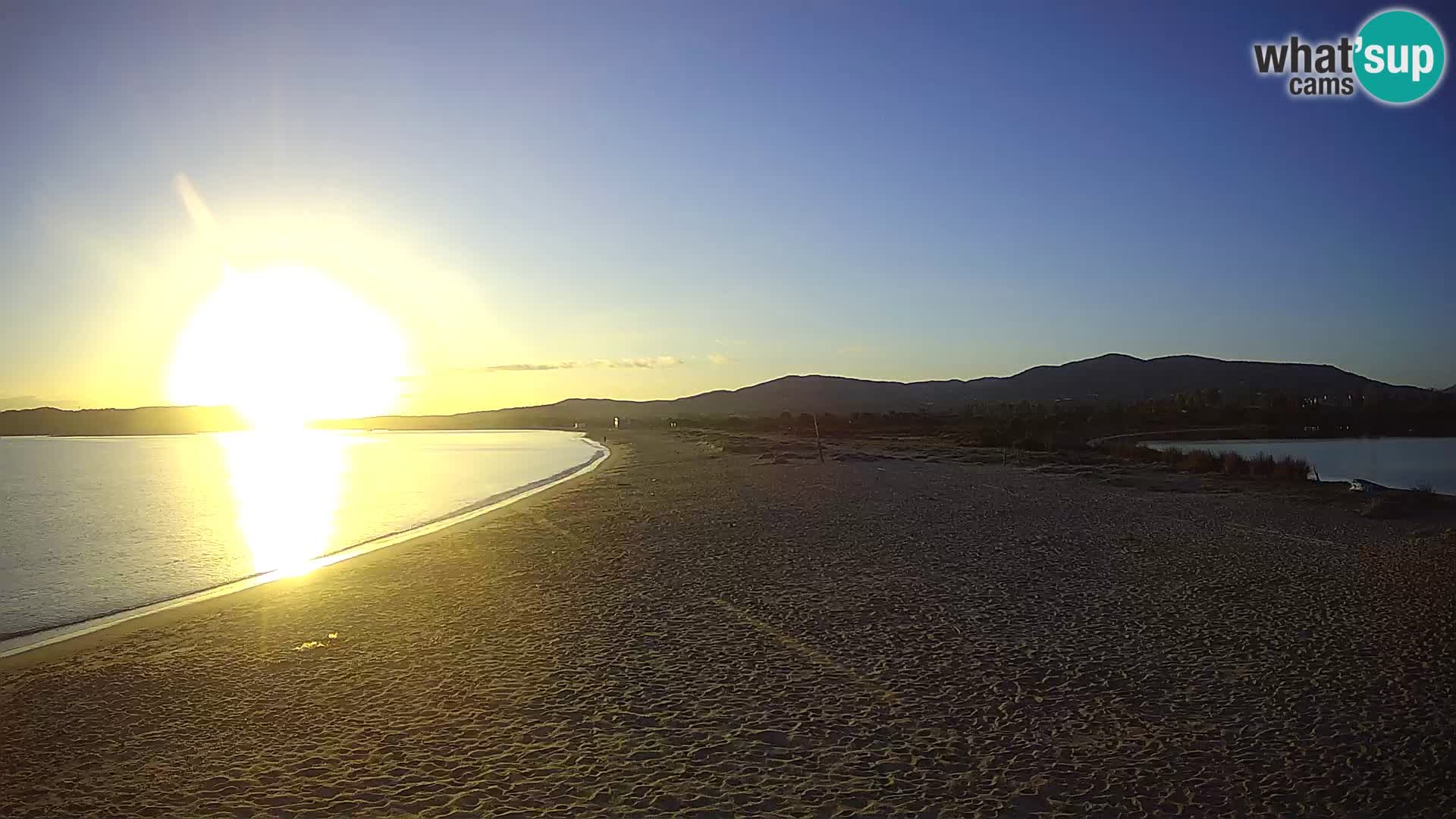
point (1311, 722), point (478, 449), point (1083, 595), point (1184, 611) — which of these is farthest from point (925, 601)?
point (478, 449)

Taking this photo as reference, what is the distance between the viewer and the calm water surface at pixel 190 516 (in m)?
12.8

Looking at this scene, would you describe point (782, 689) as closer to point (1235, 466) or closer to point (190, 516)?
point (190, 516)

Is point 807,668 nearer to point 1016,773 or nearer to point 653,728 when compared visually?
point 653,728

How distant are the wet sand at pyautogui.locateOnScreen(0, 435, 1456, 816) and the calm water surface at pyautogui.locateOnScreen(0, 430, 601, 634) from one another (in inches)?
104

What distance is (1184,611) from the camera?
Answer: 8.58 meters

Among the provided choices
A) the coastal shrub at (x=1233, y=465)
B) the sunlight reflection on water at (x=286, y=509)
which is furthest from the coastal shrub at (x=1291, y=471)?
the sunlight reflection on water at (x=286, y=509)

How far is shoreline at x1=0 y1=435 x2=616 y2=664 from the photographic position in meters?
9.11

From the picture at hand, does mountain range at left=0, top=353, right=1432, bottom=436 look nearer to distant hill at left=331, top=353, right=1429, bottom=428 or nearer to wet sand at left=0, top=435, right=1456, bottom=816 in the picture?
distant hill at left=331, top=353, right=1429, bottom=428

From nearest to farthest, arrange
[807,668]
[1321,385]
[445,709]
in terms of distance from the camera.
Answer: [445,709] < [807,668] < [1321,385]

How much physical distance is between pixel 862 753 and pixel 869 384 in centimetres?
15236

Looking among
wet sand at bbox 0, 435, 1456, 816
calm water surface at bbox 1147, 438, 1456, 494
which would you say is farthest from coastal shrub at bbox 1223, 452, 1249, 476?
wet sand at bbox 0, 435, 1456, 816

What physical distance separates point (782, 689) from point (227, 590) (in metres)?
8.38

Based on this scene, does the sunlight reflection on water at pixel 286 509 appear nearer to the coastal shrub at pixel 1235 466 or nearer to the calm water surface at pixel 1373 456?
the coastal shrub at pixel 1235 466

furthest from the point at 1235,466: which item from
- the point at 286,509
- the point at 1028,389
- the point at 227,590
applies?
the point at 1028,389
